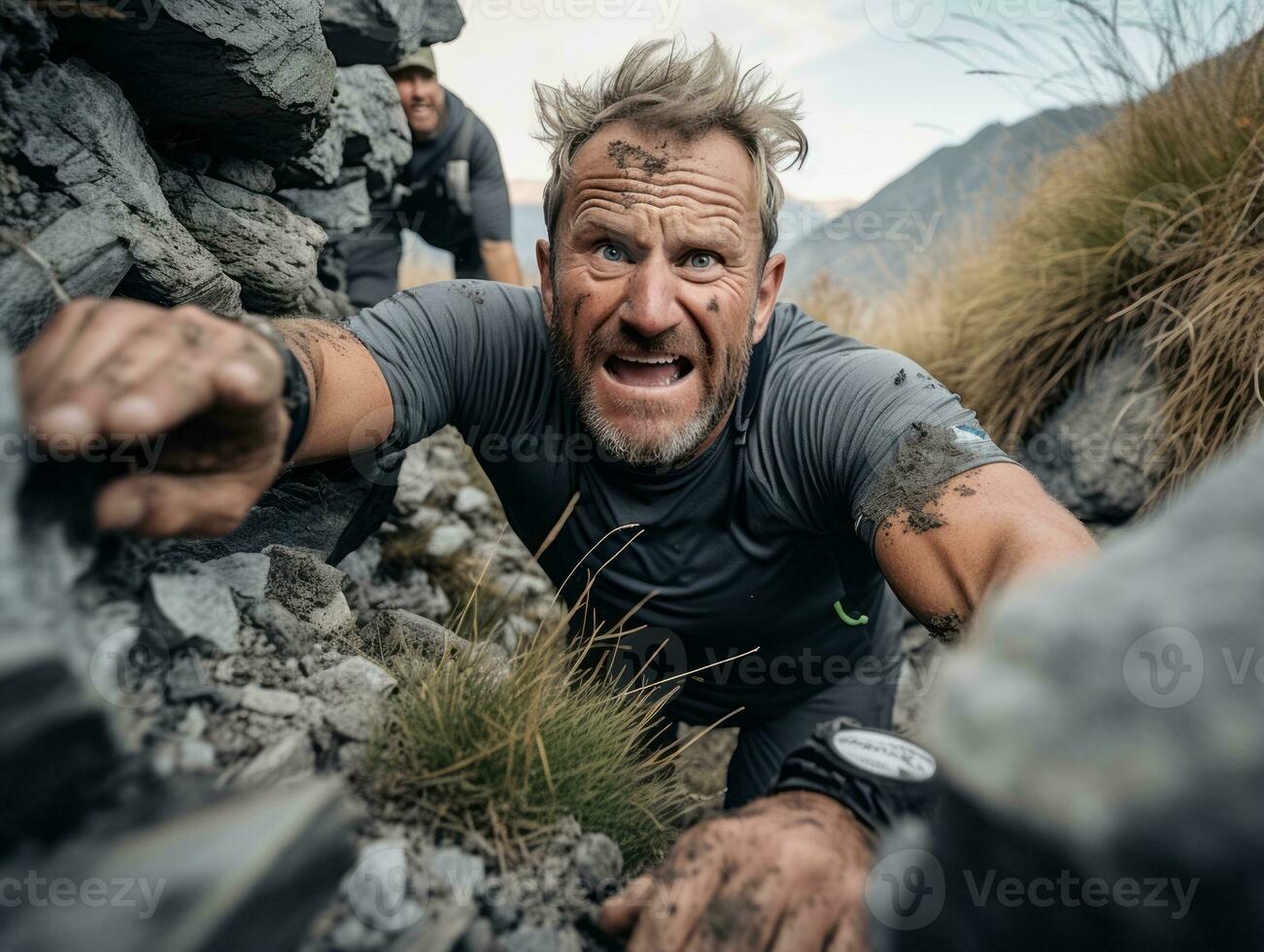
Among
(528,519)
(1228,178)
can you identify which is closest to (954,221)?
(1228,178)

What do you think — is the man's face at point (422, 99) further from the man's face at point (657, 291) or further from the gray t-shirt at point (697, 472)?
the man's face at point (657, 291)


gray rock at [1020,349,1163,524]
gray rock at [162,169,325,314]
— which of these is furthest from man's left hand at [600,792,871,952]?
gray rock at [1020,349,1163,524]

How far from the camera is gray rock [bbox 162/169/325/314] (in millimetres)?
2539

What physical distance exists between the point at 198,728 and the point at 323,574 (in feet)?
2.43

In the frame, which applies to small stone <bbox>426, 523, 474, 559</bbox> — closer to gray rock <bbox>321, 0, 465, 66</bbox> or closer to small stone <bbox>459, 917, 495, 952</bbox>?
gray rock <bbox>321, 0, 465, 66</bbox>

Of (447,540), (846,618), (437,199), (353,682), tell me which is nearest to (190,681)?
(353,682)

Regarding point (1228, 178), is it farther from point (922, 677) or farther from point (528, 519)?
point (528, 519)

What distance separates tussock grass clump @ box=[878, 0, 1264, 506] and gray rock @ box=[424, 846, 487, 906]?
3.41m

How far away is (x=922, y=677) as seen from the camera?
4438 millimetres

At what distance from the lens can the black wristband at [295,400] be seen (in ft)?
5.33

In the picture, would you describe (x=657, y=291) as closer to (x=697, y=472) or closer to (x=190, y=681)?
(x=697, y=472)

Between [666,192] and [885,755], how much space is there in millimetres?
1631

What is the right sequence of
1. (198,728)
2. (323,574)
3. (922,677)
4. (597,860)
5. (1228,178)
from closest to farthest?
(198,728), (597,860), (323,574), (1228,178), (922,677)

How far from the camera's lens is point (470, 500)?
4.63 m
